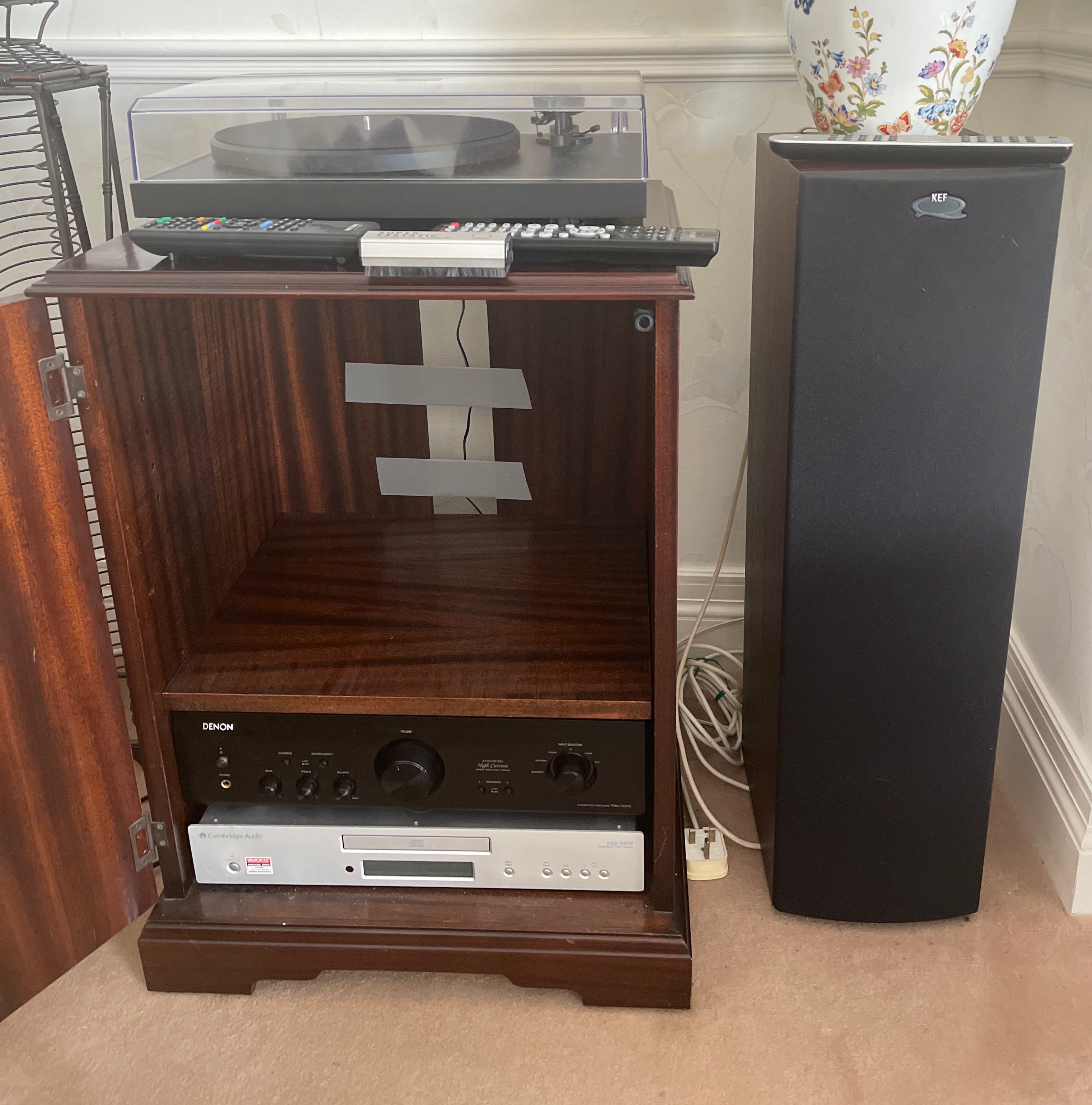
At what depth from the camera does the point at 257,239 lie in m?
0.85

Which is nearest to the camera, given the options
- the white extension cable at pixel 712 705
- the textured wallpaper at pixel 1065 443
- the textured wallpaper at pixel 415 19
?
the textured wallpaper at pixel 1065 443

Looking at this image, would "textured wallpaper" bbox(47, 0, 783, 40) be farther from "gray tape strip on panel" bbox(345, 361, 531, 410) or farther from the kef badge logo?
the kef badge logo

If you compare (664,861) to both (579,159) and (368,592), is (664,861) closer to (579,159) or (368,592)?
(368,592)

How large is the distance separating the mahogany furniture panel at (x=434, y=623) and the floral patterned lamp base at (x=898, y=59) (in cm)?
50

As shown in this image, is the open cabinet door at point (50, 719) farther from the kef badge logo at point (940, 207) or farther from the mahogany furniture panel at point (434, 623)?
the kef badge logo at point (940, 207)

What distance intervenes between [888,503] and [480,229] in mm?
421

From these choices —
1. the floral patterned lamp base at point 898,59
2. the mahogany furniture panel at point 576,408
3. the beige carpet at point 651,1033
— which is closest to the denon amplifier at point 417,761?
the beige carpet at point 651,1033

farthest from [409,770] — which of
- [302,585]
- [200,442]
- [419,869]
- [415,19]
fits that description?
[415,19]

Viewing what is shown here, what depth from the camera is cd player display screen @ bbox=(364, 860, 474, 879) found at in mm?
1104

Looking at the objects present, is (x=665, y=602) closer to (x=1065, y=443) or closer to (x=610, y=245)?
(x=610, y=245)

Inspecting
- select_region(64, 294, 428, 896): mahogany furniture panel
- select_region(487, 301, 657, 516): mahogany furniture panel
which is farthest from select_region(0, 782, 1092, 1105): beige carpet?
select_region(487, 301, 657, 516): mahogany furniture panel

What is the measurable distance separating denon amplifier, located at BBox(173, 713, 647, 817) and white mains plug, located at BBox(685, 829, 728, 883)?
217mm

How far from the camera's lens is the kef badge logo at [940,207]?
87cm

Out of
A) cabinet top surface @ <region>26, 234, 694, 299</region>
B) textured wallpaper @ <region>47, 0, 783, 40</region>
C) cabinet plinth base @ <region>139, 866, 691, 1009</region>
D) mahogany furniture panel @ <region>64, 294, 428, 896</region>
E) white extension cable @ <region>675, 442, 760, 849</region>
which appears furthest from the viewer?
white extension cable @ <region>675, 442, 760, 849</region>
